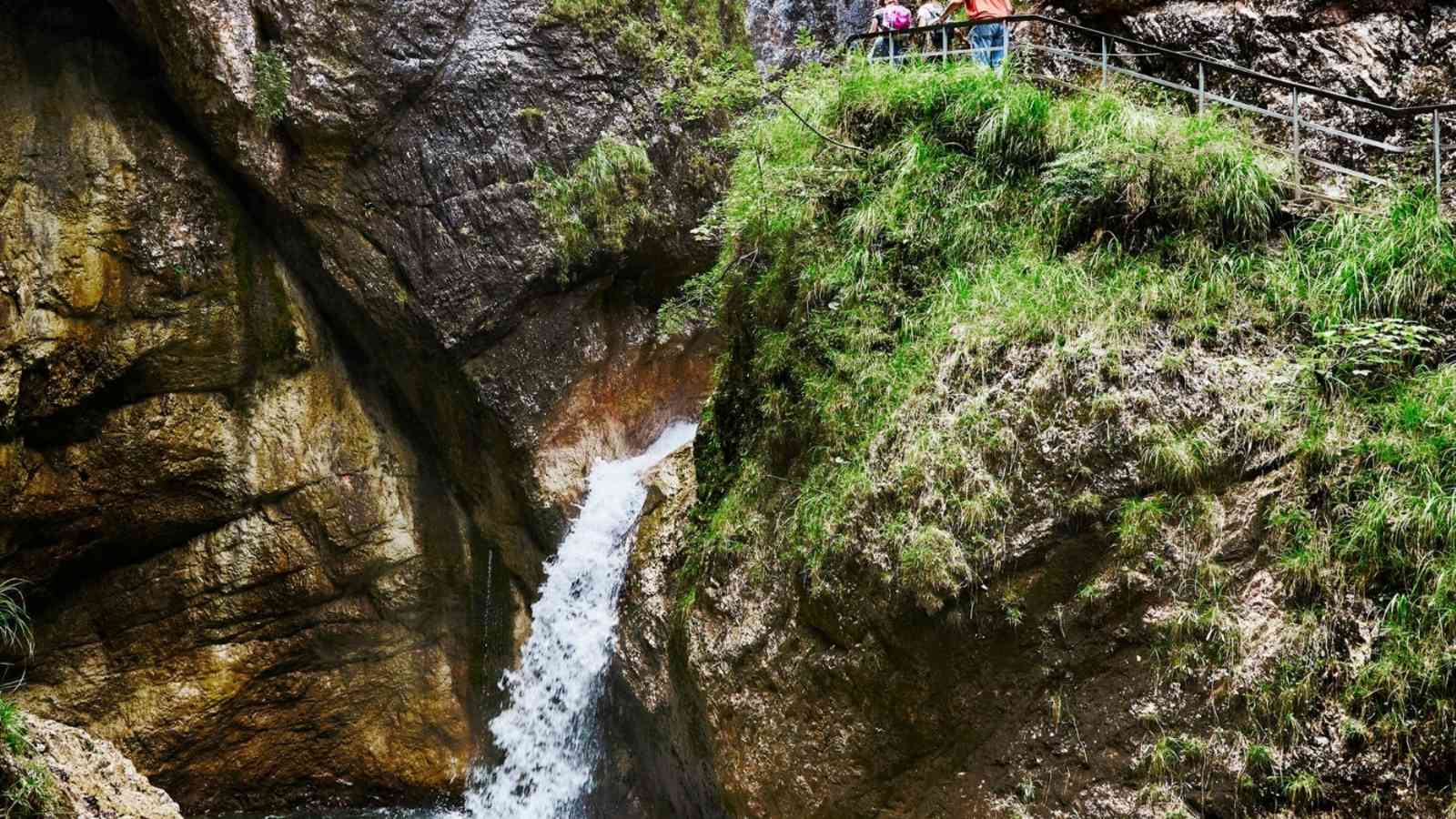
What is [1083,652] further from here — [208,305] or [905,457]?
[208,305]

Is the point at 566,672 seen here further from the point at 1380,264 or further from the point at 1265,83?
the point at 1265,83

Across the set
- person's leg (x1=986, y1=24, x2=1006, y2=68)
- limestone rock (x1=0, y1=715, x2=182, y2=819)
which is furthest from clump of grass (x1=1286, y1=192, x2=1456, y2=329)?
limestone rock (x1=0, y1=715, x2=182, y2=819)

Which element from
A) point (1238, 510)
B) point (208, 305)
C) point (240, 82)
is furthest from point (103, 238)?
point (1238, 510)

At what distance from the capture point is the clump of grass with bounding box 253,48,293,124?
9367 mm

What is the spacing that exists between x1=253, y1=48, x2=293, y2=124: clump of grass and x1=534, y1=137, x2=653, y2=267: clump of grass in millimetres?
2404

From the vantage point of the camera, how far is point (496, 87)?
10.2 metres

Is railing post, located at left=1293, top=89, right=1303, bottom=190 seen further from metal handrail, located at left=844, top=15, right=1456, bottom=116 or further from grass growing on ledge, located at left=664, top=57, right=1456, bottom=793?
grass growing on ledge, located at left=664, top=57, right=1456, bottom=793

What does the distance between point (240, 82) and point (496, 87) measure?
2311 millimetres

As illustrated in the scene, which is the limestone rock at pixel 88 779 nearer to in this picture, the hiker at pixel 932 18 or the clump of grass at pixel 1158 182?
the clump of grass at pixel 1158 182

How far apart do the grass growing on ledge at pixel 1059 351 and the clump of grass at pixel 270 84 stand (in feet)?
14.2

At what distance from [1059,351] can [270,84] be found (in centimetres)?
751

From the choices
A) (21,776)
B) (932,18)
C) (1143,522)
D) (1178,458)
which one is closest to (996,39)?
(932,18)

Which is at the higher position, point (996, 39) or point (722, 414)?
point (996, 39)

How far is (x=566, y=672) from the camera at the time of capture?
9.30 metres
